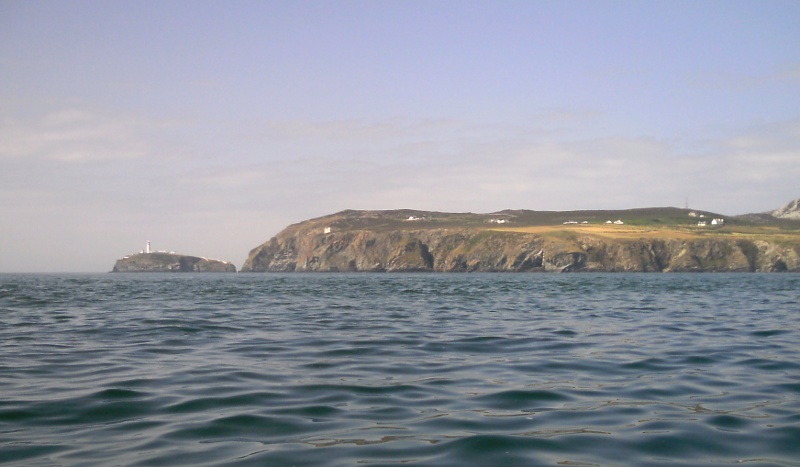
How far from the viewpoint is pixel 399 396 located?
1119 cm

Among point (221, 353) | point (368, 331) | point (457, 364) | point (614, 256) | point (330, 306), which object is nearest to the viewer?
point (457, 364)

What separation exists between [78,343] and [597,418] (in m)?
14.6

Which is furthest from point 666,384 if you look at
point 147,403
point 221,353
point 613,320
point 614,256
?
point 614,256

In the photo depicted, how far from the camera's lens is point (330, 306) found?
34.6 m

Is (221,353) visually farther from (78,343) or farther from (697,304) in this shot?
(697,304)

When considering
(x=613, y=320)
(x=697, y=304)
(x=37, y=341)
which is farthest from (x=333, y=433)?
(x=697, y=304)

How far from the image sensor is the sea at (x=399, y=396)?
7.96m

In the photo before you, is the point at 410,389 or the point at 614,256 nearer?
the point at 410,389

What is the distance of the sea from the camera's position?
796 cm

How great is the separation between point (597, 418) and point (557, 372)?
3940mm

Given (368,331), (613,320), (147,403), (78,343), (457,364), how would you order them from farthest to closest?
(613,320), (368,331), (78,343), (457,364), (147,403)

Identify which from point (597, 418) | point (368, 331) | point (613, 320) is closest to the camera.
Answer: point (597, 418)

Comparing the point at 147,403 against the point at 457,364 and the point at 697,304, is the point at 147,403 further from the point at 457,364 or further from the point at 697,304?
the point at 697,304

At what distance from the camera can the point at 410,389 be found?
11789mm
